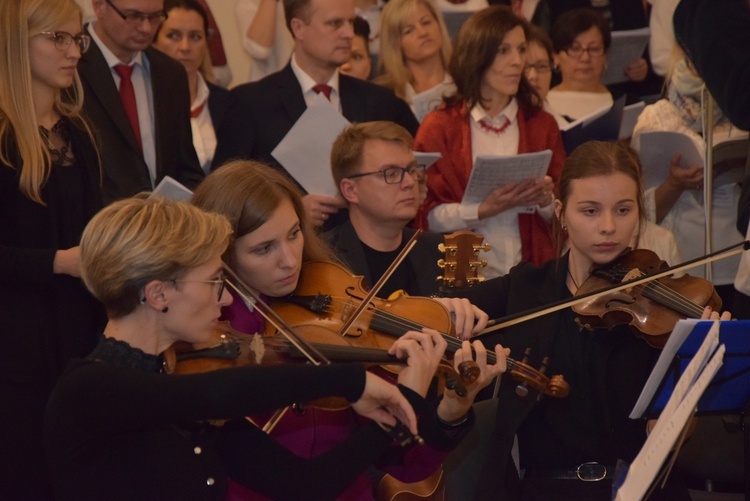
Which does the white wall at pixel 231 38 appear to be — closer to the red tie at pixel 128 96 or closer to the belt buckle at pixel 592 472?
the red tie at pixel 128 96

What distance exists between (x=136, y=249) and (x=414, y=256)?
53.3 inches

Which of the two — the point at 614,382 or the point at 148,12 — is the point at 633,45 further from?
the point at 614,382

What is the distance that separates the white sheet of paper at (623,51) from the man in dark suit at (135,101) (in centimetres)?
235

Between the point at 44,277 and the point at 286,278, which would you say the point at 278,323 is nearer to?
the point at 286,278

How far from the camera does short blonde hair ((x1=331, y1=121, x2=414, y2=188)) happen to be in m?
3.30

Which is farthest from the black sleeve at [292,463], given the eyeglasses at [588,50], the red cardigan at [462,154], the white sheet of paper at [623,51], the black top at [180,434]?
the white sheet of paper at [623,51]

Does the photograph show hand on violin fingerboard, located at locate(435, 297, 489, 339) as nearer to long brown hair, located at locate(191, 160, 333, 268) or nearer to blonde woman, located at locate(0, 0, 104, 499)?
long brown hair, located at locate(191, 160, 333, 268)

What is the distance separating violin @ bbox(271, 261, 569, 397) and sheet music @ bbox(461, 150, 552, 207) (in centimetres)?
97

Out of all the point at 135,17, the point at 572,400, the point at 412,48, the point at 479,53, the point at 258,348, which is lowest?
the point at 572,400

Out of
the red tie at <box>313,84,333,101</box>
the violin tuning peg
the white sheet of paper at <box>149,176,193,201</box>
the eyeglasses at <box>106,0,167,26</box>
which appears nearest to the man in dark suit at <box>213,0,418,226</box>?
the red tie at <box>313,84,333,101</box>

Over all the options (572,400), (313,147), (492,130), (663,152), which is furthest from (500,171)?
(572,400)

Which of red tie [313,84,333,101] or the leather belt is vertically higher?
Answer: red tie [313,84,333,101]

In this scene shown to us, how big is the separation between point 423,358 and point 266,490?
0.41 metres

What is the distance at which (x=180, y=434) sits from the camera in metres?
1.99
